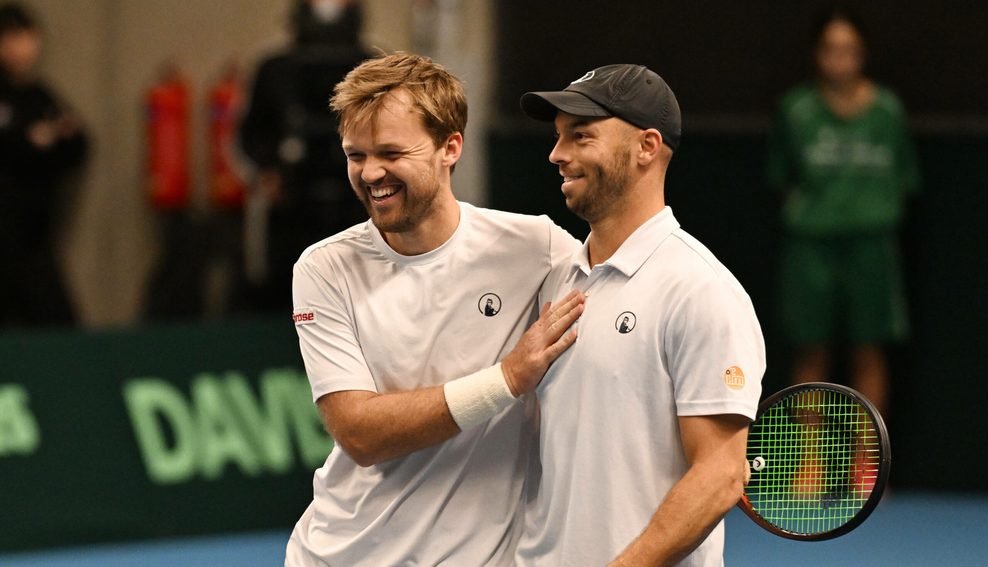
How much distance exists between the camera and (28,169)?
961 cm

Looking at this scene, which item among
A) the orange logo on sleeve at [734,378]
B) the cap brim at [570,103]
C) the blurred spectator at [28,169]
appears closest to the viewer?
the orange logo on sleeve at [734,378]

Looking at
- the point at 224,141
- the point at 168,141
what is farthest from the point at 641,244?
the point at 168,141

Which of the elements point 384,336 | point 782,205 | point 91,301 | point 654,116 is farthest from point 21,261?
point 654,116

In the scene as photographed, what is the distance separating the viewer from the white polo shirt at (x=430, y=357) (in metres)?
3.81

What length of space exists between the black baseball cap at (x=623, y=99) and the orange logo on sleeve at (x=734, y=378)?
54 centimetres

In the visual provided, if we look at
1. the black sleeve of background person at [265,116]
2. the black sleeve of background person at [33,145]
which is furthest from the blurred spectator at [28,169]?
the black sleeve of background person at [265,116]

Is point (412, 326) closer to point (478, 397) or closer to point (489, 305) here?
point (489, 305)

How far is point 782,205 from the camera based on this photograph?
883 centimetres

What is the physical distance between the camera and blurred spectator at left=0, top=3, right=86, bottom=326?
30.0 ft

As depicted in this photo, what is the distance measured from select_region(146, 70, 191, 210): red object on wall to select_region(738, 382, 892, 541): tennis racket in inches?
303

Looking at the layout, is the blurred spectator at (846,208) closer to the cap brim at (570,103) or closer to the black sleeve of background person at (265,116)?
the black sleeve of background person at (265,116)

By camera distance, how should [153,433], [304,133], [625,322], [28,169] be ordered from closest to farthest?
[625,322]
[153,433]
[304,133]
[28,169]

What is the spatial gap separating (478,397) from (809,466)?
0.95 m

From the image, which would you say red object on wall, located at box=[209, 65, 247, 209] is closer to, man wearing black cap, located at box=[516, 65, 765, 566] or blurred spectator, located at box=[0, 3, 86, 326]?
blurred spectator, located at box=[0, 3, 86, 326]
